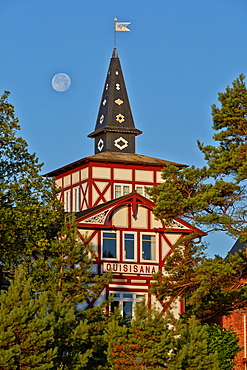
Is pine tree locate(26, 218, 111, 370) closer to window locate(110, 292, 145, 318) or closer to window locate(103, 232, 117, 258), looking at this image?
window locate(110, 292, 145, 318)

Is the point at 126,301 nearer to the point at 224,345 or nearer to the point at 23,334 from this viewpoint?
the point at 224,345

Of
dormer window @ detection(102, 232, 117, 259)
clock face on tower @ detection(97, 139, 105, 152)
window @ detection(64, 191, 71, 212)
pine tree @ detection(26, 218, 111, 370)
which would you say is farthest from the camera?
clock face on tower @ detection(97, 139, 105, 152)

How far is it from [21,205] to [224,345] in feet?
34.3

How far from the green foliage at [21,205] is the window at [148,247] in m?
6.28

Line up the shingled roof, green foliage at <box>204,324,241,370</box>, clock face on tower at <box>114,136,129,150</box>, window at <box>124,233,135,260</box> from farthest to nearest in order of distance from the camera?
1. clock face on tower at <box>114,136,129,150</box>
2. the shingled roof
3. window at <box>124,233,135,260</box>
4. green foliage at <box>204,324,241,370</box>

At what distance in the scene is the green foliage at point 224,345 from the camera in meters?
42.0

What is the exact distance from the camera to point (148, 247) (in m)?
46.3

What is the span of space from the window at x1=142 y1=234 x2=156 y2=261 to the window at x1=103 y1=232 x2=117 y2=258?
1395mm

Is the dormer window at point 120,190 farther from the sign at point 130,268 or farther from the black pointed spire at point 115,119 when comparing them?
the sign at point 130,268

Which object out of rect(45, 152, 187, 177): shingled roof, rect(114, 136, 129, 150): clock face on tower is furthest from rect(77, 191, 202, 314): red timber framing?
rect(114, 136, 129, 150): clock face on tower

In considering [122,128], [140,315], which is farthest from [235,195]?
[122,128]

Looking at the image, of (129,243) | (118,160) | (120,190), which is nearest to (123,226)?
(129,243)

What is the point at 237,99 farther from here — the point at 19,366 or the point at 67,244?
the point at 19,366

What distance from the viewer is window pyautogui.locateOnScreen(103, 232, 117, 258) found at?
149 ft
